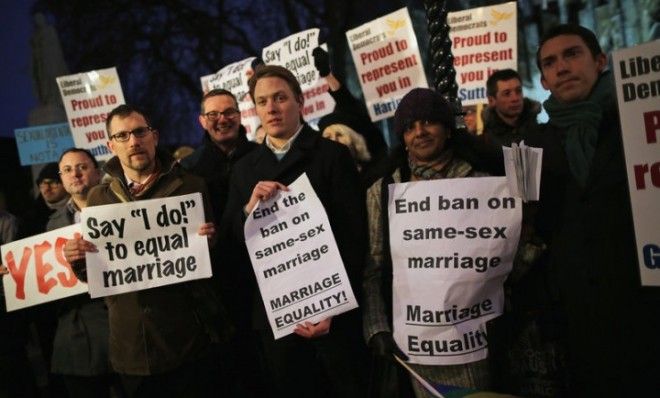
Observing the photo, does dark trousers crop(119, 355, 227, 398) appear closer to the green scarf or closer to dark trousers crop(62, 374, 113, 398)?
dark trousers crop(62, 374, 113, 398)

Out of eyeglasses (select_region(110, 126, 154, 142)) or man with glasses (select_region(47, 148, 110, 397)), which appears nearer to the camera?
eyeglasses (select_region(110, 126, 154, 142))

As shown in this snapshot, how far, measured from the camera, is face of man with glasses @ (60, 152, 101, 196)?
476 centimetres

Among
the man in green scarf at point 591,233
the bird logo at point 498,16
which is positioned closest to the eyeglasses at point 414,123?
the man in green scarf at point 591,233

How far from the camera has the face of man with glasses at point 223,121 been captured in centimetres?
484

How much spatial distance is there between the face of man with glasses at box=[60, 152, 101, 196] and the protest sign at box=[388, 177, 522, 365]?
8.53 feet

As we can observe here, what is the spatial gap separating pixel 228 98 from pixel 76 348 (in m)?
1.96

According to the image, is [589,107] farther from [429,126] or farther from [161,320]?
[161,320]

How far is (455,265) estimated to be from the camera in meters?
3.11

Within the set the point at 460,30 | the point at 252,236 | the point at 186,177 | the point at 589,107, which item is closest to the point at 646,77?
the point at 589,107

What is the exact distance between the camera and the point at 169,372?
3670mm

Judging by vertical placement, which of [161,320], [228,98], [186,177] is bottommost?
[161,320]

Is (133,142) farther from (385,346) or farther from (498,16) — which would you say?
(498,16)

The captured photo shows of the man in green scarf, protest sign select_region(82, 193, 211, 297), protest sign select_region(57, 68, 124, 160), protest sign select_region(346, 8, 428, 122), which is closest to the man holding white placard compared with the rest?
protest sign select_region(82, 193, 211, 297)

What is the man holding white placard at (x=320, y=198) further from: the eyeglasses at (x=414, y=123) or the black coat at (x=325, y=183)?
the eyeglasses at (x=414, y=123)
